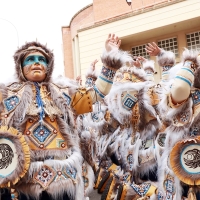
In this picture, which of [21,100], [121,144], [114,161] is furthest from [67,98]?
[114,161]

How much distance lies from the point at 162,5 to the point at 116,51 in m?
10.6

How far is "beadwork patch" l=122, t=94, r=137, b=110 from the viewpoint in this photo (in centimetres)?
372

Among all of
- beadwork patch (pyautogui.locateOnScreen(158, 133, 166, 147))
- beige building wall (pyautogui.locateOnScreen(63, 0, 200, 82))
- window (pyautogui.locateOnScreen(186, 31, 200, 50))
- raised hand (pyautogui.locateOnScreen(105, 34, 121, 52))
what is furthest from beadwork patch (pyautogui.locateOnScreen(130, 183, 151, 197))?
window (pyautogui.locateOnScreen(186, 31, 200, 50))

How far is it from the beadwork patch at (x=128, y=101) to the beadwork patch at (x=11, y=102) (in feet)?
4.66

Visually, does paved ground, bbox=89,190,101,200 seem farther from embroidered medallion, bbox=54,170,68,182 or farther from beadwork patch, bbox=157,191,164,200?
embroidered medallion, bbox=54,170,68,182

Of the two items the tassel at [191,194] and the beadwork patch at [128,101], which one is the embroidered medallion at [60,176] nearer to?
the tassel at [191,194]

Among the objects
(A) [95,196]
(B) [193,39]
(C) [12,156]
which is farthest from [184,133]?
(B) [193,39]

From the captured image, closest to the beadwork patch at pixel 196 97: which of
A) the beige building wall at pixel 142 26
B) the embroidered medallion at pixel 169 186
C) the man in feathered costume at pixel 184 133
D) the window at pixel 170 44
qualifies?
the man in feathered costume at pixel 184 133

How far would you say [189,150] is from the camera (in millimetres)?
2434

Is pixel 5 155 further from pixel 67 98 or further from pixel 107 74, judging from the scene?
pixel 107 74

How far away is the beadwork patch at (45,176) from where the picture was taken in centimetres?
238

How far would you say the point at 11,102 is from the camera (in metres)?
2.61

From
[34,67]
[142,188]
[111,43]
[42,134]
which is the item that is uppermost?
[111,43]

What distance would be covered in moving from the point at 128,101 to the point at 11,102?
1.49 m
